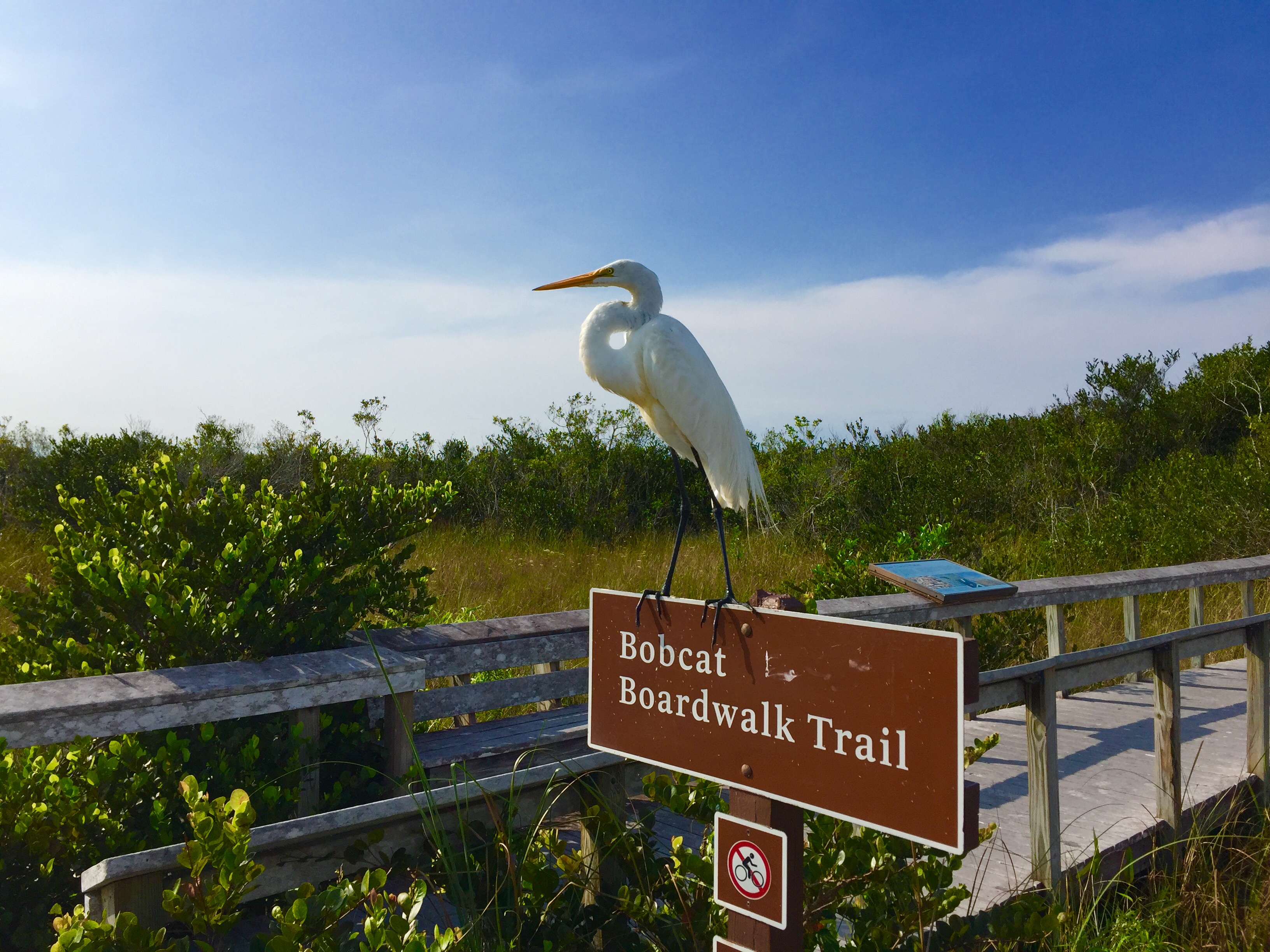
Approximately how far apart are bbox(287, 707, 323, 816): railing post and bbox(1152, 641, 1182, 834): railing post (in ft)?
10.4

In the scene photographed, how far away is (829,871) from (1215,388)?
16157 millimetres

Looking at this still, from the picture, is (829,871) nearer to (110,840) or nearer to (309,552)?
(110,840)

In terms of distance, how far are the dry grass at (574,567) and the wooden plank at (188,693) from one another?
11.5 feet

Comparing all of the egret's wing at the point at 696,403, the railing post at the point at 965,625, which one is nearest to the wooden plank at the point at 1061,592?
the railing post at the point at 965,625

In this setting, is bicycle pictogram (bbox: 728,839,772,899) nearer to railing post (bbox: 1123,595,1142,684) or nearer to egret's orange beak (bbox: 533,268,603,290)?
egret's orange beak (bbox: 533,268,603,290)

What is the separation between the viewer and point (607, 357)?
3242 mm

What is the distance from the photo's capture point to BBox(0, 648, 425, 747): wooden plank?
2.11 meters

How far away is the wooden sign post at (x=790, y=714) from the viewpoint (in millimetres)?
1272

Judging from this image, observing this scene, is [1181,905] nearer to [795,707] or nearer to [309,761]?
[795,707]

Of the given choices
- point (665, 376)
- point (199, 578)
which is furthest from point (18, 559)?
point (665, 376)

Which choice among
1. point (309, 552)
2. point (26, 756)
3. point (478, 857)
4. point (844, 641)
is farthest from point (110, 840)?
point (844, 641)

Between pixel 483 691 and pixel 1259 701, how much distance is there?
11.8 ft

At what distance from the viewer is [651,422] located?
3521mm

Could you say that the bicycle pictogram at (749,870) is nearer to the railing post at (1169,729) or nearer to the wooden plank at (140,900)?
the wooden plank at (140,900)
